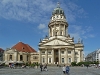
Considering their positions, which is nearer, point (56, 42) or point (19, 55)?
point (56, 42)

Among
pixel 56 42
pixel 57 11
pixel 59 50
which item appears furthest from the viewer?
pixel 57 11

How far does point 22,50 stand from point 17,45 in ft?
17.6

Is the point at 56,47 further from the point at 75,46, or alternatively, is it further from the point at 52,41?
the point at 75,46

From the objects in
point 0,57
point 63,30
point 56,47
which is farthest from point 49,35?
point 0,57

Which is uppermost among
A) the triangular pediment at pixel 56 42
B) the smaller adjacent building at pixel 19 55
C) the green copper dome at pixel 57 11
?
the green copper dome at pixel 57 11

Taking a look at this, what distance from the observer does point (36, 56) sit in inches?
3282

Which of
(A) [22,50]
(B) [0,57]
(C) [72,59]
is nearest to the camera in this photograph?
(C) [72,59]

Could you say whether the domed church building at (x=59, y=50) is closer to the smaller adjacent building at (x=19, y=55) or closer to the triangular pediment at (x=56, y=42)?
the triangular pediment at (x=56, y=42)

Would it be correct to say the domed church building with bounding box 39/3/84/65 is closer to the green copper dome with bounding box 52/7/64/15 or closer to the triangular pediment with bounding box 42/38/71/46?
the triangular pediment with bounding box 42/38/71/46

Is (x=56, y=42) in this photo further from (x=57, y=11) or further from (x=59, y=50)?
(x=57, y=11)

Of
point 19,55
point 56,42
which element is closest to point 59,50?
point 56,42

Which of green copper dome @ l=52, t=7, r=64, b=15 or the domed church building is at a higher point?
green copper dome @ l=52, t=7, r=64, b=15

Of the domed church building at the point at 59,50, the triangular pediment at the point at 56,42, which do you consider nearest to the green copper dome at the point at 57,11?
the domed church building at the point at 59,50

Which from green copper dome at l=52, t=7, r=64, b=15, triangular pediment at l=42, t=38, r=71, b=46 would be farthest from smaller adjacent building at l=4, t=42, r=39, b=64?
green copper dome at l=52, t=7, r=64, b=15
